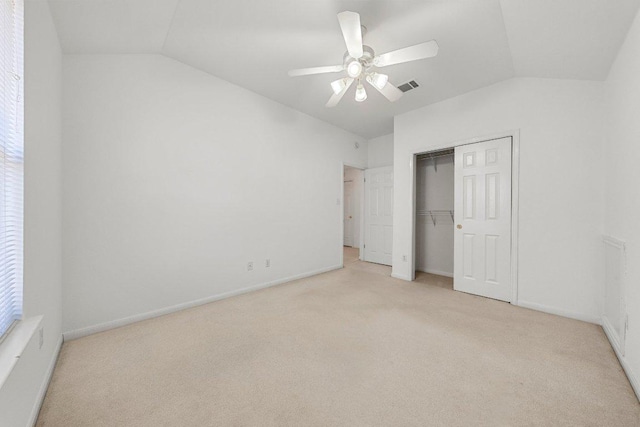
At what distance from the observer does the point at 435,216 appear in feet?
15.2

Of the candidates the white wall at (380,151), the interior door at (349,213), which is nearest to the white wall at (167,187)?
the white wall at (380,151)

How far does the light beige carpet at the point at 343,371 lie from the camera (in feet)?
4.62

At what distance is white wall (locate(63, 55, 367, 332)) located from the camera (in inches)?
89.7

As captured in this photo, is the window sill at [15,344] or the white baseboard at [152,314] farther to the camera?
the white baseboard at [152,314]

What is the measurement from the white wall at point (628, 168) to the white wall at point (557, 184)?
0.19 m

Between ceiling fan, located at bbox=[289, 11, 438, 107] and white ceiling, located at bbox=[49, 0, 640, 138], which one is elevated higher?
white ceiling, located at bbox=[49, 0, 640, 138]

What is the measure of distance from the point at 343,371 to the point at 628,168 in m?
2.62

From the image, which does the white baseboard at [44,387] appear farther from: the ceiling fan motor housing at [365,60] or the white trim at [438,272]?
the white trim at [438,272]

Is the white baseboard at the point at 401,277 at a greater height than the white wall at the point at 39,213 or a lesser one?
lesser

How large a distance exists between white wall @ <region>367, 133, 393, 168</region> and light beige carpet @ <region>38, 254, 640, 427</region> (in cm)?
336

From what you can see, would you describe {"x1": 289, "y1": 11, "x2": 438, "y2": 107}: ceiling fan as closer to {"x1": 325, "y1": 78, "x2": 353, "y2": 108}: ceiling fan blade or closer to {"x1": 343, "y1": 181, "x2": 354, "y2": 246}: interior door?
{"x1": 325, "y1": 78, "x2": 353, "y2": 108}: ceiling fan blade

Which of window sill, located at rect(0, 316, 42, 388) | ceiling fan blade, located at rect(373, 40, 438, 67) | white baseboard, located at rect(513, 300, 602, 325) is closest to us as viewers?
window sill, located at rect(0, 316, 42, 388)

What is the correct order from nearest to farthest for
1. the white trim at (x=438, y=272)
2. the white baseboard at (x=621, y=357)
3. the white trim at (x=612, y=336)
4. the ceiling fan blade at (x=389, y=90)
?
the white baseboard at (x=621, y=357)
the white trim at (x=612, y=336)
the ceiling fan blade at (x=389, y=90)
the white trim at (x=438, y=272)

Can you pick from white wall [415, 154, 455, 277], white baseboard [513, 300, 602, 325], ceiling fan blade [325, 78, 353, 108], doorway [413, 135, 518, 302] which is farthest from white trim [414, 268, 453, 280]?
ceiling fan blade [325, 78, 353, 108]
